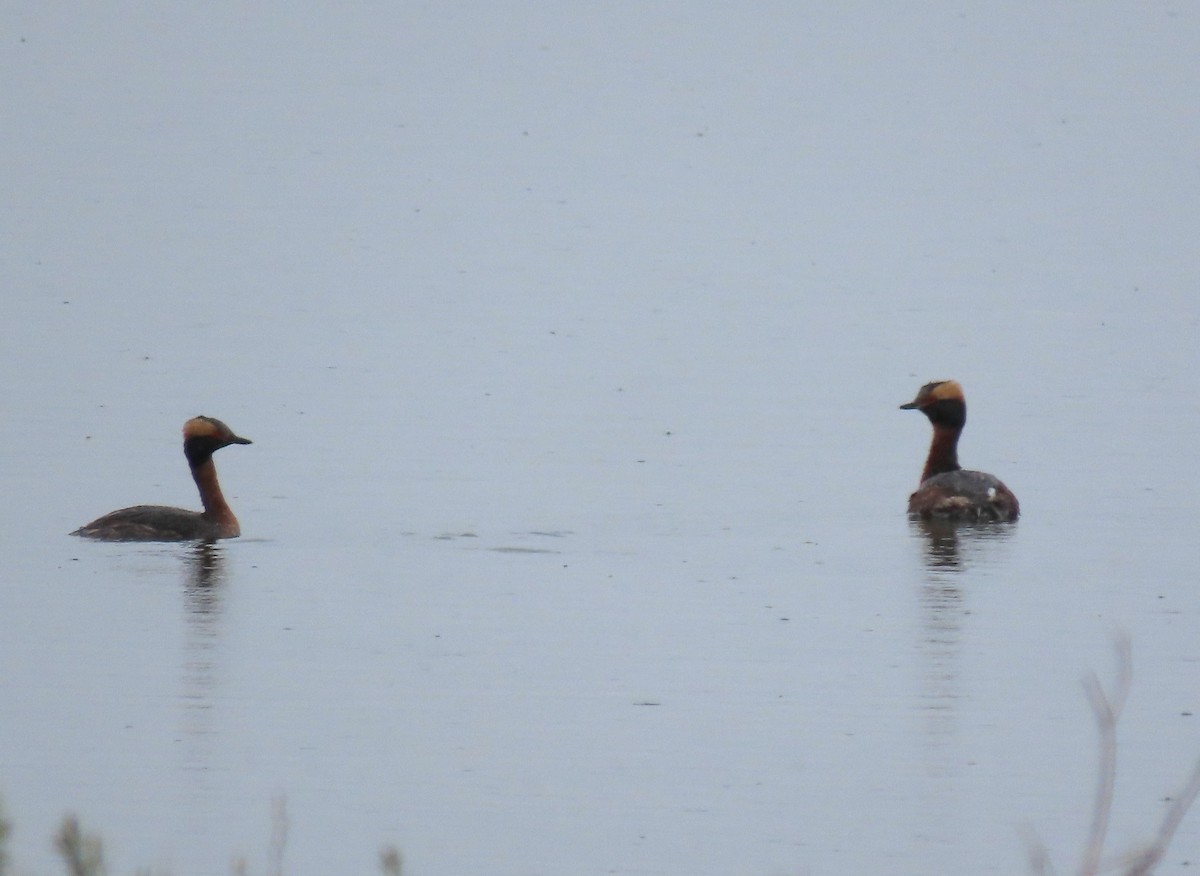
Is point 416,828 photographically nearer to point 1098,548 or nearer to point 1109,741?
point 1109,741

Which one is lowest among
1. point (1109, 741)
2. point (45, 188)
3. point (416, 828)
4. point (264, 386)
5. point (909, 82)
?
point (416, 828)

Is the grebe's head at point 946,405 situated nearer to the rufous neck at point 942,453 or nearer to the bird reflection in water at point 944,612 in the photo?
the rufous neck at point 942,453

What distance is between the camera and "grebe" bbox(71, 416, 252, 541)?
16.5m

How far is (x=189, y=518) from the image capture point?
16922mm

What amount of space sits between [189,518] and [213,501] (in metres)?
0.44

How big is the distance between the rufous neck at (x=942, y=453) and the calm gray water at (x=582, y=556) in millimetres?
658

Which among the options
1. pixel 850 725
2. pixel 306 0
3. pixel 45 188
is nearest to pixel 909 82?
pixel 306 0

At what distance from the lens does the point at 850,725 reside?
11.9 m

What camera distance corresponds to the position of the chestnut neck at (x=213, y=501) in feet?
56.3

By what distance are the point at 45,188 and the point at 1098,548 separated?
131 feet

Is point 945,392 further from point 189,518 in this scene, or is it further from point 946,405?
point 189,518

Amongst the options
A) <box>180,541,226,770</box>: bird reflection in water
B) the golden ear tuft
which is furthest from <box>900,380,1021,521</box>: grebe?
<box>180,541,226,770</box>: bird reflection in water

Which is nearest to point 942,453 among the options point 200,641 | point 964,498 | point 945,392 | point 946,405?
point 946,405

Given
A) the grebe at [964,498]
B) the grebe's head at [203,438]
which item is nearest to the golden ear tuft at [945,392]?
the grebe at [964,498]
